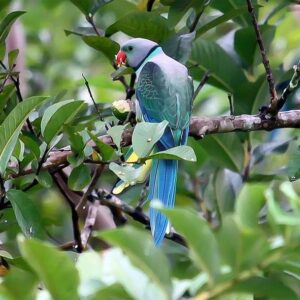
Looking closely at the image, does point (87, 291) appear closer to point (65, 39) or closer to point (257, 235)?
point (257, 235)

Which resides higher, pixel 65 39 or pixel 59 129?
pixel 59 129

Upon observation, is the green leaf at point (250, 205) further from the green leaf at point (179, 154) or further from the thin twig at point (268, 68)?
the thin twig at point (268, 68)

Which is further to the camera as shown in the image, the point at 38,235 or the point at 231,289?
the point at 38,235

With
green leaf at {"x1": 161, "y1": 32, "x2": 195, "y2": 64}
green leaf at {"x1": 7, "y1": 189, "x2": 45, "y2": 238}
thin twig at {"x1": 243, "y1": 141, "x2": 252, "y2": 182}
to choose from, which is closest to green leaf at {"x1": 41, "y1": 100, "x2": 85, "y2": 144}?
green leaf at {"x1": 7, "y1": 189, "x2": 45, "y2": 238}

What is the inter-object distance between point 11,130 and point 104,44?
0.48 metres

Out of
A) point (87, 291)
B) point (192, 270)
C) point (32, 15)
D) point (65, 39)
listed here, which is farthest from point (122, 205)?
point (65, 39)

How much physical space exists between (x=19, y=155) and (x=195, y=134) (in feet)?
1.27

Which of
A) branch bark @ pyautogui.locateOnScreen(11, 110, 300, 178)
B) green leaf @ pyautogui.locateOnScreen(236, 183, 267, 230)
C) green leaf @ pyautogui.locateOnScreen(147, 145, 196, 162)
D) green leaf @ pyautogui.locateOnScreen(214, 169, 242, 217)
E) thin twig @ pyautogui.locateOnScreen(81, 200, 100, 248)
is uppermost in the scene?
green leaf @ pyautogui.locateOnScreen(236, 183, 267, 230)

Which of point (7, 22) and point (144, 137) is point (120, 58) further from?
point (144, 137)

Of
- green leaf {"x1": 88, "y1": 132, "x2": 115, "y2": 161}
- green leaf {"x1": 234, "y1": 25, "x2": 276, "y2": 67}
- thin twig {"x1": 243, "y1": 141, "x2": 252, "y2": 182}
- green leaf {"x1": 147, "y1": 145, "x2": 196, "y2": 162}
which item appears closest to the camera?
green leaf {"x1": 147, "y1": 145, "x2": 196, "y2": 162}

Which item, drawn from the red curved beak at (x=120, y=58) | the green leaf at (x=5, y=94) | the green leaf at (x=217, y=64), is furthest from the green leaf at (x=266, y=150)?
the green leaf at (x=5, y=94)

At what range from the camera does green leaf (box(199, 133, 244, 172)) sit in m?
2.03

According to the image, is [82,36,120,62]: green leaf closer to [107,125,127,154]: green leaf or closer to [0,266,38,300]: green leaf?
[107,125,127,154]: green leaf

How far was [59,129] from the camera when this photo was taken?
4.70ft
